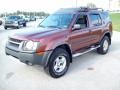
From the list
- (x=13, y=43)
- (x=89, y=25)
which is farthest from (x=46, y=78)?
(x=89, y=25)

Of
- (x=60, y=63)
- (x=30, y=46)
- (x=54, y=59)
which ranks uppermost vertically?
(x=30, y=46)

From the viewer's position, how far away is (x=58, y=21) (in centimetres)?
638

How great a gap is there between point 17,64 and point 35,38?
2.05 metres

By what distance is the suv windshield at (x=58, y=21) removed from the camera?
239 inches

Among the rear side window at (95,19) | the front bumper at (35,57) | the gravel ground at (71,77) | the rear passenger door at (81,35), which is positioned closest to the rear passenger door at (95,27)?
the rear side window at (95,19)

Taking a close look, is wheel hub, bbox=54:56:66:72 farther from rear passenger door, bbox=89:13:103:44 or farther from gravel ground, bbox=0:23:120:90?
rear passenger door, bbox=89:13:103:44

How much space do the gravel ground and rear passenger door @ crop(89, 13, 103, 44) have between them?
2.73ft

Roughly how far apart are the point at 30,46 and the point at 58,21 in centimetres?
173

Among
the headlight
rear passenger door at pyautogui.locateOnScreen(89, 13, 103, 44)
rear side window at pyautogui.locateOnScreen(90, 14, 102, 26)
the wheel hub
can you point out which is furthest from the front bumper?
rear side window at pyautogui.locateOnScreen(90, 14, 102, 26)

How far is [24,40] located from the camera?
201 inches

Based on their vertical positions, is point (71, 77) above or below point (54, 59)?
below

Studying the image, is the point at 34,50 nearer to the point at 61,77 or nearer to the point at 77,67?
the point at 61,77

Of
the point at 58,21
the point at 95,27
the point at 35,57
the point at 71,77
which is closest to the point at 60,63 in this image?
the point at 71,77

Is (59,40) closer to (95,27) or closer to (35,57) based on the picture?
(35,57)
